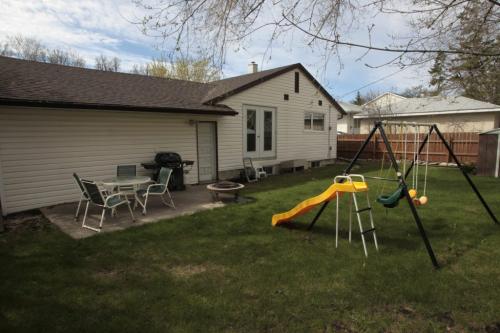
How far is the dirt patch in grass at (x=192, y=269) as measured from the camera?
3721 mm

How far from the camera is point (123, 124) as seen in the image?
26.6ft

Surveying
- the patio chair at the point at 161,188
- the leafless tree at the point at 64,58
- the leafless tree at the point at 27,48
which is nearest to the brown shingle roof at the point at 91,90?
the patio chair at the point at 161,188

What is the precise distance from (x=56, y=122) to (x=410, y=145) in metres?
16.3

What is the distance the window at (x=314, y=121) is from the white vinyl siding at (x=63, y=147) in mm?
7358

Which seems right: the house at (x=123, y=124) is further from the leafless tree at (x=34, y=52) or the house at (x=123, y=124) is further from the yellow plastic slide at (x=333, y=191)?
the leafless tree at (x=34, y=52)

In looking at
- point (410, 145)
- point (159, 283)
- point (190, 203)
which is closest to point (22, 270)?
point (159, 283)

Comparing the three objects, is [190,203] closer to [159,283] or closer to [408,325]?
[159,283]

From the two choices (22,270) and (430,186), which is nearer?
(22,270)

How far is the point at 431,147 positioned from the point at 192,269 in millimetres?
16319

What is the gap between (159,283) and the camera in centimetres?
349

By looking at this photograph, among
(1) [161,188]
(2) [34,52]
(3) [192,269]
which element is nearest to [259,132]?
(1) [161,188]

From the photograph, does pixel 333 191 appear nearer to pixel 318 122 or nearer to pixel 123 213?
pixel 123 213

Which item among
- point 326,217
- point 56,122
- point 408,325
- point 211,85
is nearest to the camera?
point 408,325

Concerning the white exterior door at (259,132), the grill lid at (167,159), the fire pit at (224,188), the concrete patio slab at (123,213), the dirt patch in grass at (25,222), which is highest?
the white exterior door at (259,132)
